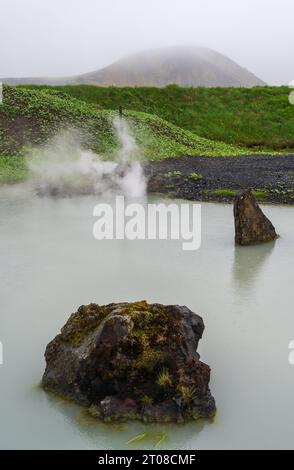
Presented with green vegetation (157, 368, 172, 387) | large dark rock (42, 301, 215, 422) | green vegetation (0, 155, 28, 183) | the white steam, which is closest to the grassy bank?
green vegetation (0, 155, 28, 183)

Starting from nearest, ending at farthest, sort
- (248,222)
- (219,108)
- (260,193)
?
(248,222) < (260,193) < (219,108)

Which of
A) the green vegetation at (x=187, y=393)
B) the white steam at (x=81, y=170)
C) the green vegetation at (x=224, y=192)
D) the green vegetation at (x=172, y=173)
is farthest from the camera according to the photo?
the green vegetation at (x=172, y=173)

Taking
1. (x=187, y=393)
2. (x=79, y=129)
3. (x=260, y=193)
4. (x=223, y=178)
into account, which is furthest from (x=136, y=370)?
(x=79, y=129)

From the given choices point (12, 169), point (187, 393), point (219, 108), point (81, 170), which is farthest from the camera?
point (219, 108)

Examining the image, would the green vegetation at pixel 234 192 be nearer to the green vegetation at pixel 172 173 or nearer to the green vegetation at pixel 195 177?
the green vegetation at pixel 195 177

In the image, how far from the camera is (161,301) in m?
11.8

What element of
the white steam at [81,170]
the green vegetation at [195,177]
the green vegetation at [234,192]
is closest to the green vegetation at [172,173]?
the green vegetation at [195,177]

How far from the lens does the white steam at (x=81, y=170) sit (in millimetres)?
25297

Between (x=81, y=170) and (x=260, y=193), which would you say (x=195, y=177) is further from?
(x=81, y=170)

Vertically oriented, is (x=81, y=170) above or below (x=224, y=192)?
above

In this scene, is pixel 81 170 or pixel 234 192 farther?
pixel 81 170

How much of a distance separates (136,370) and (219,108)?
48.4 m

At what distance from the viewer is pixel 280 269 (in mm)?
13953

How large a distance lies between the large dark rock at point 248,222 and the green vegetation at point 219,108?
30.9 meters
